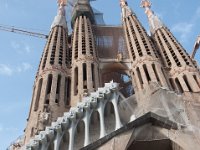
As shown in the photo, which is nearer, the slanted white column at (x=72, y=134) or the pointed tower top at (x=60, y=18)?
the slanted white column at (x=72, y=134)

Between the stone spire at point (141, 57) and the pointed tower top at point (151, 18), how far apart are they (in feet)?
4.16

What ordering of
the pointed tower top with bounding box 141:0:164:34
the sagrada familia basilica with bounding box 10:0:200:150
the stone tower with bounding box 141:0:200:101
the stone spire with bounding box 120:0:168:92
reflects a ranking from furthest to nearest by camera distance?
the pointed tower top with bounding box 141:0:164:34, the stone spire with bounding box 120:0:168:92, the stone tower with bounding box 141:0:200:101, the sagrada familia basilica with bounding box 10:0:200:150

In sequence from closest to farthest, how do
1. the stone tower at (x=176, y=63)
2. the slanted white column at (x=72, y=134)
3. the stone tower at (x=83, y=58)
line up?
1. the slanted white column at (x=72, y=134)
2. the stone tower at (x=176, y=63)
3. the stone tower at (x=83, y=58)

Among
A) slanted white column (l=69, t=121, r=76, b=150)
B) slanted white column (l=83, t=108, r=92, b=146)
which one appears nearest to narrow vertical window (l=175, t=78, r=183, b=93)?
slanted white column (l=83, t=108, r=92, b=146)

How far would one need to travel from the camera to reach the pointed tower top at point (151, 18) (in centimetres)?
3279

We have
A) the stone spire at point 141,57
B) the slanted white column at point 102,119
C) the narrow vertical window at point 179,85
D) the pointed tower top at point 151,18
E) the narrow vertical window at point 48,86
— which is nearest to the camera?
the slanted white column at point 102,119

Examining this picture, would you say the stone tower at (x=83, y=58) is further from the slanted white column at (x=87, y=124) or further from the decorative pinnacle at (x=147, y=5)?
the decorative pinnacle at (x=147, y=5)

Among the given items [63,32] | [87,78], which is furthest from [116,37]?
[87,78]

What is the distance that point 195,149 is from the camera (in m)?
14.8

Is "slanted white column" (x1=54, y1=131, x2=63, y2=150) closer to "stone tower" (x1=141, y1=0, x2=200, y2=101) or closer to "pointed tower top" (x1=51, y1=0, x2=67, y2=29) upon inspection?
"stone tower" (x1=141, y1=0, x2=200, y2=101)

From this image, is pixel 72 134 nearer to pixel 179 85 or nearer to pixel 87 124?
pixel 87 124

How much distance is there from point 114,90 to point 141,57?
846 cm

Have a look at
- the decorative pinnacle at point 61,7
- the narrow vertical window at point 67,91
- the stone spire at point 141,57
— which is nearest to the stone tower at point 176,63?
the stone spire at point 141,57

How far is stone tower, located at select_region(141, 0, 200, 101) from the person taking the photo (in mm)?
Answer: 24078
